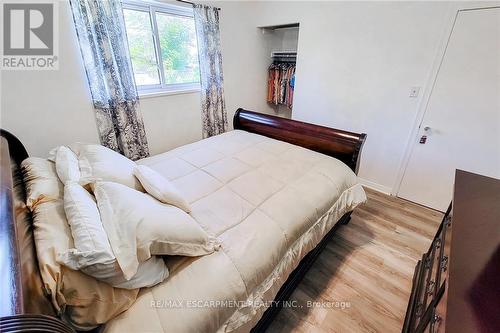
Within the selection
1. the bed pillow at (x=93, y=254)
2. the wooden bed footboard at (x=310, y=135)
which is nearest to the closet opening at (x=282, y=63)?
the wooden bed footboard at (x=310, y=135)

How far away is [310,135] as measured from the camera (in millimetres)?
2139

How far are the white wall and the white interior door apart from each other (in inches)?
6.4

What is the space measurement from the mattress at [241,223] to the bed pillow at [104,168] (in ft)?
1.05

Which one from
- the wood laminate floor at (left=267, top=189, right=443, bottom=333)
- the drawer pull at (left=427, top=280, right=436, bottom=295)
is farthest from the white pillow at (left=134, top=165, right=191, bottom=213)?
the drawer pull at (left=427, top=280, right=436, bottom=295)

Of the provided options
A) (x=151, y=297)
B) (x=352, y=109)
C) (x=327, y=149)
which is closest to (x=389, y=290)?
(x=327, y=149)

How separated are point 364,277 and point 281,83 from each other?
2.99 metres

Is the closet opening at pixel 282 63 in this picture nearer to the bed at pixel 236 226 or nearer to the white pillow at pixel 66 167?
the bed at pixel 236 226

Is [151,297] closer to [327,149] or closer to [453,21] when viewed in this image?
[327,149]

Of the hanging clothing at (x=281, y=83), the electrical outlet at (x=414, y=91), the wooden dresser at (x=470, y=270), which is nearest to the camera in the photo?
the wooden dresser at (x=470, y=270)

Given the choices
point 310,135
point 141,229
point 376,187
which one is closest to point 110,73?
point 141,229

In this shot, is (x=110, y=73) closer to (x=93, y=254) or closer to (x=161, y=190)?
(x=161, y=190)

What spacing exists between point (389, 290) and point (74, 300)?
5.99 feet

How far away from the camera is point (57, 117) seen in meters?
1.89

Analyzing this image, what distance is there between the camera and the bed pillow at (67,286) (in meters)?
0.64
